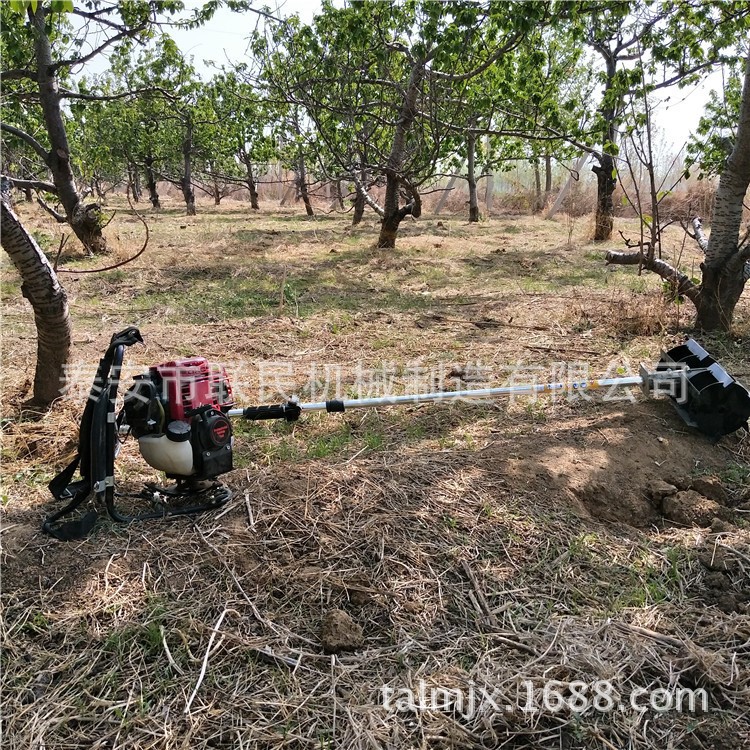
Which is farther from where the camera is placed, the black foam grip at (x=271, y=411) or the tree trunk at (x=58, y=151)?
the tree trunk at (x=58, y=151)

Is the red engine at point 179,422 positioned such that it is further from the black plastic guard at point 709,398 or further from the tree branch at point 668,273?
the tree branch at point 668,273

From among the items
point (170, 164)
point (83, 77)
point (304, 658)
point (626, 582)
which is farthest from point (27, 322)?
point (170, 164)

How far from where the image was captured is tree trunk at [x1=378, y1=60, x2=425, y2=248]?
904 centimetres

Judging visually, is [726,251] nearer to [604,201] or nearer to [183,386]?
[183,386]

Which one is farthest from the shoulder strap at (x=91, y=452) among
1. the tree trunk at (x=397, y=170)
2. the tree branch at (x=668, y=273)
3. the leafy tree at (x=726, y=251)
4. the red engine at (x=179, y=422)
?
the tree trunk at (x=397, y=170)

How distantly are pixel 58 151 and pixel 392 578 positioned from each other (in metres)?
10.0

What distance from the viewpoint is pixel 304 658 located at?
2086 mm

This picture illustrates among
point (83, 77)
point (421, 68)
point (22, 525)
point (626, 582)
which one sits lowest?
point (626, 582)

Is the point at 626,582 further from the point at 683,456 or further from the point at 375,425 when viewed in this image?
the point at 375,425

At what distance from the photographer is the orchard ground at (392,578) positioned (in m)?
A: 1.88

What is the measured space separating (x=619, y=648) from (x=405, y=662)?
817mm

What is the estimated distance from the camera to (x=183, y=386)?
8.92ft

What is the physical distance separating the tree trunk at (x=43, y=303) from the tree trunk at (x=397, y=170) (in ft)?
21.6

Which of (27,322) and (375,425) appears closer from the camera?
(375,425)
